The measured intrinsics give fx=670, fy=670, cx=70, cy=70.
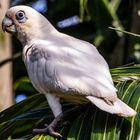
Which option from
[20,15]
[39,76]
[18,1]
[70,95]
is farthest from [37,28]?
[18,1]

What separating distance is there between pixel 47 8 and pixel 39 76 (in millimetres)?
2096

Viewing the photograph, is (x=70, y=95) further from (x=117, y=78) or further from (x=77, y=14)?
(x=77, y=14)

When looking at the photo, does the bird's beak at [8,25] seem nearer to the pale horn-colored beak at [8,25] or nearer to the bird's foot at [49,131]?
the pale horn-colored beak at [8,25]

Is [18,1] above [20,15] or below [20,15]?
below

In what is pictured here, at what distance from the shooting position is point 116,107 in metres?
1.95

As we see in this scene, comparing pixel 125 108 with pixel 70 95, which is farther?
pixel 70 95

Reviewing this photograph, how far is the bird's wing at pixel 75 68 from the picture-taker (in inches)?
78.5

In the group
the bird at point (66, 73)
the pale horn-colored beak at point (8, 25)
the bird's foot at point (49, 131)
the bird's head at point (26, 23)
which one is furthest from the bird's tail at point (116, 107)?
the pale horn-colored beak at point (8, 25)

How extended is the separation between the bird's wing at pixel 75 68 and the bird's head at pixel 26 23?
0.45 ft

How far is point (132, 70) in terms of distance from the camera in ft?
7.48

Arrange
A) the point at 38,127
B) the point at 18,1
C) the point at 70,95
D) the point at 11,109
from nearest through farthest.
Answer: the point at 70,95
the point at 38,127
the point at 11,109
the point at 18,1

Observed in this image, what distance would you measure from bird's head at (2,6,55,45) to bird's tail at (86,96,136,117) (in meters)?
0.49

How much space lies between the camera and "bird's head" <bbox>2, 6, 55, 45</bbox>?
7.89ft

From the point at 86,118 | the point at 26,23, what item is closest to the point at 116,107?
the point at 86,118
